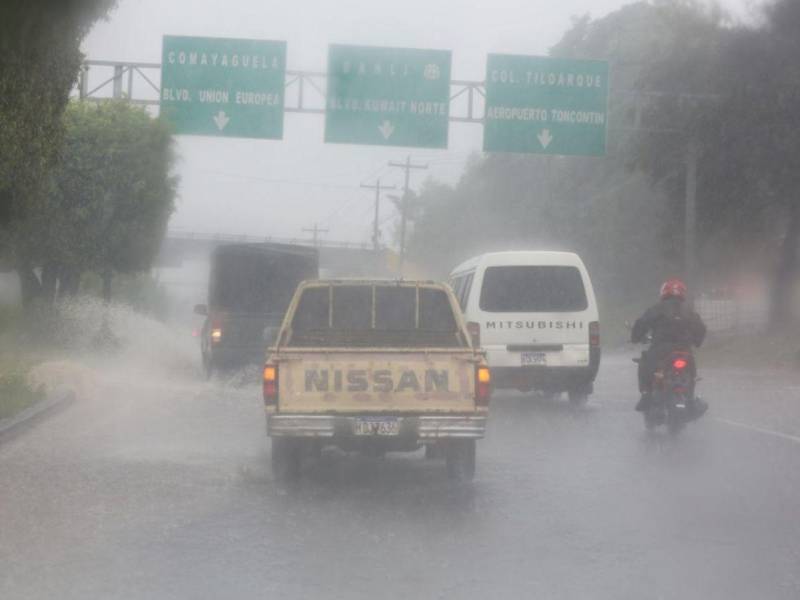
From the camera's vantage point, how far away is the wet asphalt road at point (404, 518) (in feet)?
23.3

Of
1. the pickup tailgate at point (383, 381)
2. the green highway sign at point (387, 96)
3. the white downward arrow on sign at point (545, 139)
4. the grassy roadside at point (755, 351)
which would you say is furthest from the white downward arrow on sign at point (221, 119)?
the pickup tailgate at point (383, 381)

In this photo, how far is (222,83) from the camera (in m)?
27.9

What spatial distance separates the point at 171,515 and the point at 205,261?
88.0m

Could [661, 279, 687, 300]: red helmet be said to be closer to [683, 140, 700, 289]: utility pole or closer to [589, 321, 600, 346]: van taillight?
[589, 321, 600, 346]: van taillight

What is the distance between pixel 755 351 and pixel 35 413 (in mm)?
22037

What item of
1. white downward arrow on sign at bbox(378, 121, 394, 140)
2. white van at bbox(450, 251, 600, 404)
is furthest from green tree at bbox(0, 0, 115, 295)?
white downward arrow on sign at bbox(378, 121, 394, 140)

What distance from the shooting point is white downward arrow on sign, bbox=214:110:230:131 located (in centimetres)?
2784

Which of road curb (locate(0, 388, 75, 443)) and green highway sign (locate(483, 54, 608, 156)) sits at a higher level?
green highway sign (locate(483, 54, 608, 156))

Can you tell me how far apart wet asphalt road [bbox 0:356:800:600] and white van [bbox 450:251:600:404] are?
322cm

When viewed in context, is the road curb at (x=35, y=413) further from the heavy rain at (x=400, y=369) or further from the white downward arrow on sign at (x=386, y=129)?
the white downward arrow on sign at (x=386, y=129)

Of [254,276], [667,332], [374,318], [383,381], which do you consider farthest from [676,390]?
[254,276]

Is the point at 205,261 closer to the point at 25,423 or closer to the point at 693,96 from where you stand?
the point at 693,96

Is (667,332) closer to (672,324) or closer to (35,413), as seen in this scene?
(672,324)

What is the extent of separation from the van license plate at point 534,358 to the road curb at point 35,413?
6578mm
